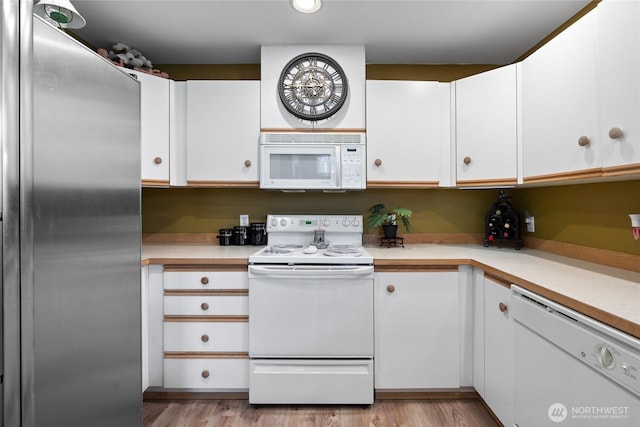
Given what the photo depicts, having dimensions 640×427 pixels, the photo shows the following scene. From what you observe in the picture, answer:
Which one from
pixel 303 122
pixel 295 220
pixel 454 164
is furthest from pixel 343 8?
pixel 295 220

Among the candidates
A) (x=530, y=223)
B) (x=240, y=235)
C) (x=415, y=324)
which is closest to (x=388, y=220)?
(x=415, y=324)

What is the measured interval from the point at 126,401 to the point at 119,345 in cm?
24

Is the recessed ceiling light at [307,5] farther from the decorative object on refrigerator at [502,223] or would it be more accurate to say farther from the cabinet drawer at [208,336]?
the cabinet drawer at [208,336]

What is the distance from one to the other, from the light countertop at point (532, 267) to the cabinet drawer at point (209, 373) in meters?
0.59

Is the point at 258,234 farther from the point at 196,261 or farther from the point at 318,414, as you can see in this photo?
the point at 318,414

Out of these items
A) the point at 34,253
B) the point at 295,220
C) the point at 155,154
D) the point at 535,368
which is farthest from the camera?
the point at 295,220

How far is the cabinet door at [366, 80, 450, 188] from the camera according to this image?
2.25 meters

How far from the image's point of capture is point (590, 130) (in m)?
1.36

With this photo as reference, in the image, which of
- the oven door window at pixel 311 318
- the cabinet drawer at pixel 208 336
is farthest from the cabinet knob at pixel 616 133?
the cabinet drawer at pixel 208 336

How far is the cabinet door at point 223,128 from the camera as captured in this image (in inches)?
88.4

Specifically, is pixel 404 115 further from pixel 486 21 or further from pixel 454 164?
pixel 486 21

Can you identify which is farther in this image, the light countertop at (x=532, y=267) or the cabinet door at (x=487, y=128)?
the cabinet door at (x=487, y=128)

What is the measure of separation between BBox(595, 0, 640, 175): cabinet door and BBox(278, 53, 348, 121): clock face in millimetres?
1331

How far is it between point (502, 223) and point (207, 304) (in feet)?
6.54
